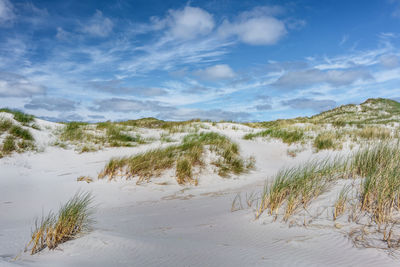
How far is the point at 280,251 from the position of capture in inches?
92.4

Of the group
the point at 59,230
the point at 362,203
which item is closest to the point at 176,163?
the point at 59,230

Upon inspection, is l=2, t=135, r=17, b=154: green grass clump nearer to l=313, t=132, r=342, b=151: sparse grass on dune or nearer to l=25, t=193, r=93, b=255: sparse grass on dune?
l=25, t=193, r=93, b=255: sparse grass on dune

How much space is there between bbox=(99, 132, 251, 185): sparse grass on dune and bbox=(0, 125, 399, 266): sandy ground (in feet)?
0.82

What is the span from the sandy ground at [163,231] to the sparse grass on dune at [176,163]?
25 centimetres

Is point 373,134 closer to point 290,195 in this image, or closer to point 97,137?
point 290,195

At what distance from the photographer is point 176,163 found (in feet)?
22.6

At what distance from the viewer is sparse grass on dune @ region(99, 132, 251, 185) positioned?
644cm

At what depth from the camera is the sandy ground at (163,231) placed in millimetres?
2217

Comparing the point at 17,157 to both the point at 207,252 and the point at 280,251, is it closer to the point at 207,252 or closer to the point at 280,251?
the point at 207,252

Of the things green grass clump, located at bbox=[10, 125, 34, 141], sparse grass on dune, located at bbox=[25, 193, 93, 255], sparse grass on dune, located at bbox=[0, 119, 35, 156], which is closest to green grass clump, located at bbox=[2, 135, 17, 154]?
sparse grass on dune, located at bbox=[0, 119, 35, 156]

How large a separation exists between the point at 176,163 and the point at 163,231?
372 cm

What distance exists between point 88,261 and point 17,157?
6875 mm

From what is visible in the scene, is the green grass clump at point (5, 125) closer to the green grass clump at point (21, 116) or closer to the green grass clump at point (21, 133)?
the green grass clump at point (21, 133)

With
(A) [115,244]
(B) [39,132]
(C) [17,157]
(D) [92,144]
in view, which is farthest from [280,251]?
(B) [39,132]
